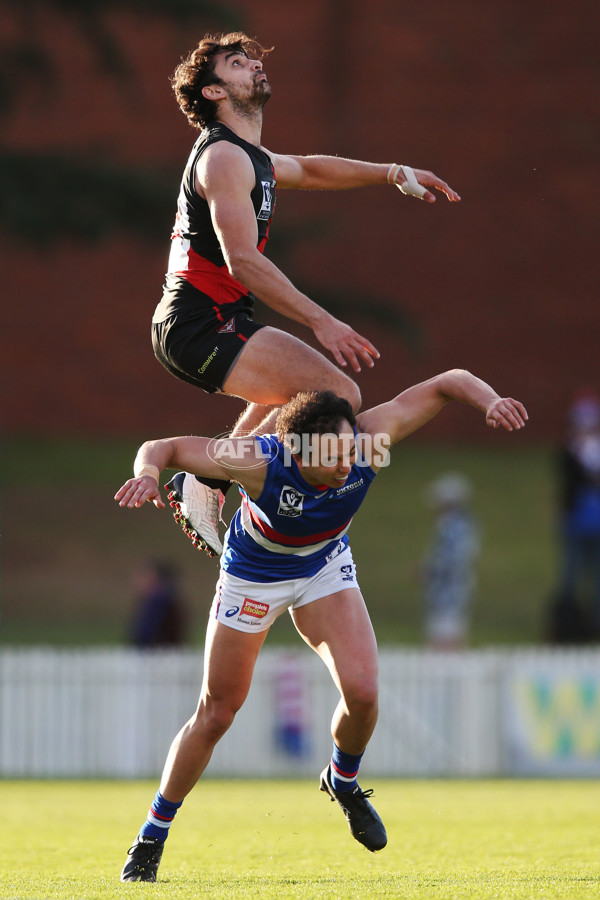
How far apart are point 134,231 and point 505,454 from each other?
10.6 m

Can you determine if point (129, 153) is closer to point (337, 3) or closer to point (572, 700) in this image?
point (337, 3)

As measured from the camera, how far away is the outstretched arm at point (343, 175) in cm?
624

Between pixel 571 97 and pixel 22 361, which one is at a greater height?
pixel 571 97

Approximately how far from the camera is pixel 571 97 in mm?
24438

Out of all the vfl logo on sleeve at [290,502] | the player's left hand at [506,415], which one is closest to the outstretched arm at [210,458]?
the vfl logo on sleeve at [290,502]

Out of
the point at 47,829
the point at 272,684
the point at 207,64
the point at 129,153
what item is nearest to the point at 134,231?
the point at 272,684

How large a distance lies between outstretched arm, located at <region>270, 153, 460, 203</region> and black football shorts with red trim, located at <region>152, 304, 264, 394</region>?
2.87 feet

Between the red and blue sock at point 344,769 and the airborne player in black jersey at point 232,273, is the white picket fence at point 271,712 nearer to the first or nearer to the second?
the red and blue sock at point 344,769

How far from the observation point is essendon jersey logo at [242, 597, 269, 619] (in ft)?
19.1

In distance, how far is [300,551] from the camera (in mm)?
5867

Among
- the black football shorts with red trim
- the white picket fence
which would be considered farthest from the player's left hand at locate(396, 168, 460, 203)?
the white picket fence

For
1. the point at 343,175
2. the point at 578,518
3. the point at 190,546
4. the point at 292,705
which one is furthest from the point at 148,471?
the point at 190,546

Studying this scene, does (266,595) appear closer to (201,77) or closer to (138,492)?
(138,492)

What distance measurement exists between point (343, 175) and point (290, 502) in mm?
1767
